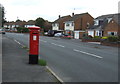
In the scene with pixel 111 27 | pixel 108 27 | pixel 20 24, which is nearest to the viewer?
pixel 111 27

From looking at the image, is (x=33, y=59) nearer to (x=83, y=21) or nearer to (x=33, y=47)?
(x=33, y=47)

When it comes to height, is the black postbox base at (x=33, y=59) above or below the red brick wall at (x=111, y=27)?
below

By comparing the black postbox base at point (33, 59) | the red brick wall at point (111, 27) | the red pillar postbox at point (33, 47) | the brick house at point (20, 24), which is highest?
the brick house at point (20, 24)

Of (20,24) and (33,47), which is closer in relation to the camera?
(33,47)

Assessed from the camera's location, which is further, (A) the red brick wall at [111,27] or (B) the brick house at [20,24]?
(B) the brick house at [20,24]

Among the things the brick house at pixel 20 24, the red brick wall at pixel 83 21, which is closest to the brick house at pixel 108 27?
the red brick wall at pixel 83 21

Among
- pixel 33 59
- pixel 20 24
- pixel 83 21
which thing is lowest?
pixel 33 59

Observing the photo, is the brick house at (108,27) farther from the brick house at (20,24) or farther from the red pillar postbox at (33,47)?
the brick house at (20,24)

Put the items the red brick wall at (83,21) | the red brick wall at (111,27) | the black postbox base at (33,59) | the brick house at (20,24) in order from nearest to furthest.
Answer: the black postbox base at (33,59), the red brick wall at (111,27), the red brick wall at (83,21), the brick house at (20,24)

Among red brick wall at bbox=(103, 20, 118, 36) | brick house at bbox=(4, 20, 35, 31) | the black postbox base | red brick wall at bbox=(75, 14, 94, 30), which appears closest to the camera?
the black postbox base

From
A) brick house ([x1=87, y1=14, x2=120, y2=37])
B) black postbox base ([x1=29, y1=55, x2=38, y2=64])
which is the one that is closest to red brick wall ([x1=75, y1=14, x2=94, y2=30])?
brick house ([x1=87, y1=14, x2=120, y2=37])

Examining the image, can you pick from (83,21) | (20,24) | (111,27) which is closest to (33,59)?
(111,27)

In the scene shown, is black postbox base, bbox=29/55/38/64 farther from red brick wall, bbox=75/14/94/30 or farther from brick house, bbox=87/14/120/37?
red brick wall, bbox=75/14/94/30

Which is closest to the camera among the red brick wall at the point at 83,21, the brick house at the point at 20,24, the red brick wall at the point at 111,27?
the red brick wall at the point at 111,27
